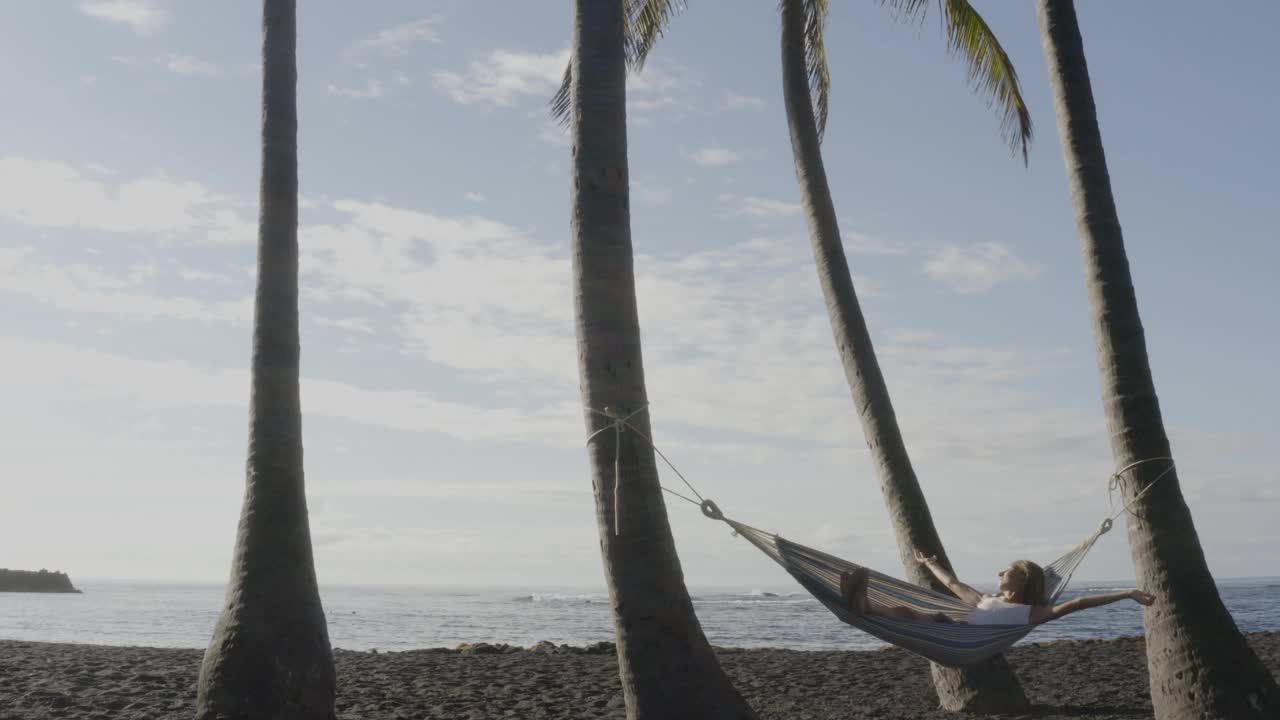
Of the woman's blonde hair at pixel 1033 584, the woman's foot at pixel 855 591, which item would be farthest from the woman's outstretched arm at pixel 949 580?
the woman's foot at pixel 855 591

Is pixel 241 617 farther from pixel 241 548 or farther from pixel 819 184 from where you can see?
pixel 819 184

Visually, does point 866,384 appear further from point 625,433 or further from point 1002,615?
point 625,433

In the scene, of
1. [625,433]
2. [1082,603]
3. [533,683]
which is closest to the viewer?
[625,433]

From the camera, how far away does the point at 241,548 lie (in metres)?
6.32

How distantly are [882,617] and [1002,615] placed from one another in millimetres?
829

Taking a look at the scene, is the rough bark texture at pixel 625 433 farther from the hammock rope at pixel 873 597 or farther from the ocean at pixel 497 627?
the ocean at pixel 497 627

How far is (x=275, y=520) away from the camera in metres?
6.35

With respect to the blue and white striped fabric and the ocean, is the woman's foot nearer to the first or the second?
the blue and white striped fabric

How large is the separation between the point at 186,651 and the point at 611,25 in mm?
9320

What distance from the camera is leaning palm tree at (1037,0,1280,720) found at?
A: 5.55 meters

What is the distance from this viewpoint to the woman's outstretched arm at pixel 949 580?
254 inches

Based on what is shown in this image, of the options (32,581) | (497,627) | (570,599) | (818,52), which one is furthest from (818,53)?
(32,581)

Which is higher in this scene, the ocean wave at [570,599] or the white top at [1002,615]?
the white top at [1002,615]

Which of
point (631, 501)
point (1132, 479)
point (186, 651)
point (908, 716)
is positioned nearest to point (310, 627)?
point (631, 501)
